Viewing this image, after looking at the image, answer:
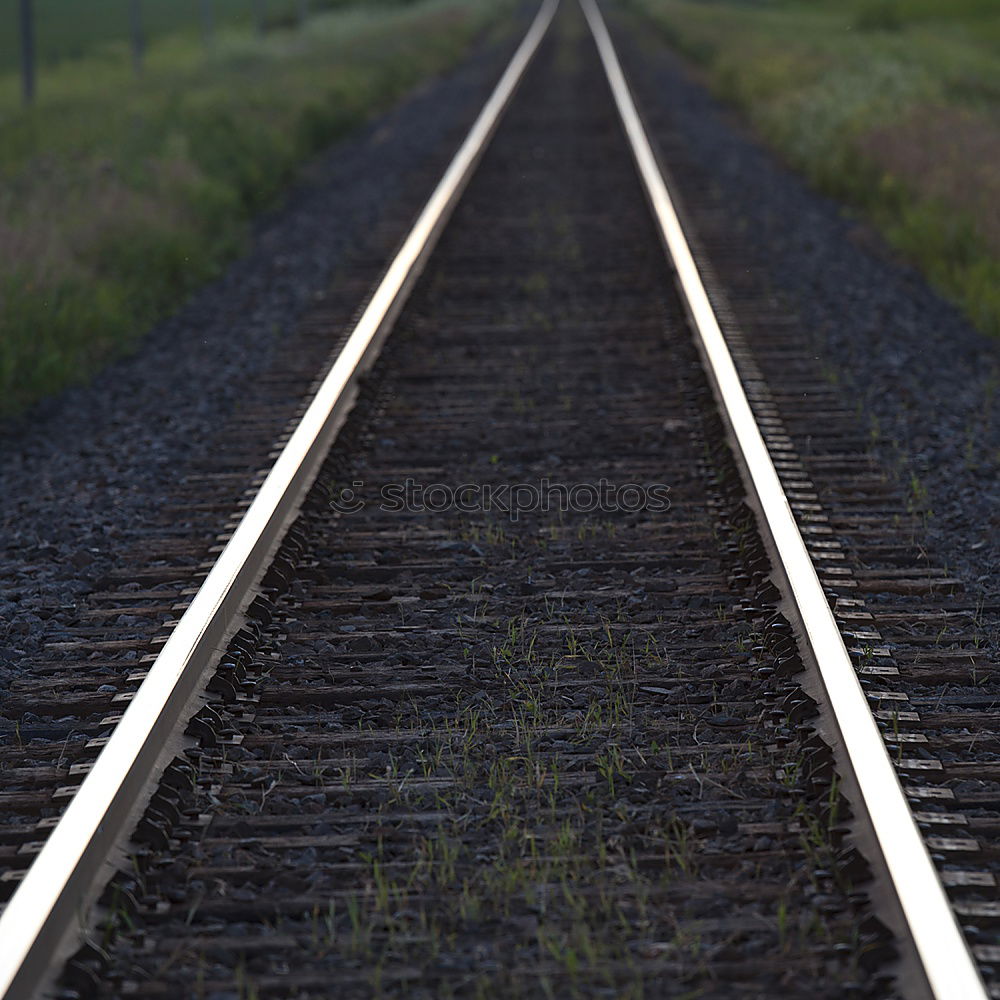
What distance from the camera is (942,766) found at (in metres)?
3.19

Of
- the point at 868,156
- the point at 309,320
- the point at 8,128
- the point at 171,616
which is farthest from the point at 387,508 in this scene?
the point at 8,128

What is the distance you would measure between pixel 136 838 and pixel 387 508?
2.20 m

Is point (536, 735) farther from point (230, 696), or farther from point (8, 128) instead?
point (8, 128)

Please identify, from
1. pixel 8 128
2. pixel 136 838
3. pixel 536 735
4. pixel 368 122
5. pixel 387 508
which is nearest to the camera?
pixel 136 838

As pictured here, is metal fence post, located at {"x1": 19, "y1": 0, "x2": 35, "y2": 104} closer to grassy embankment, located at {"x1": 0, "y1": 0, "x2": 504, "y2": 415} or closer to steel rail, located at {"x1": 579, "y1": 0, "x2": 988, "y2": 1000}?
grassy embankment, located at {"x1": 0, "y1": 0, "x2": 504, "y2": 415}

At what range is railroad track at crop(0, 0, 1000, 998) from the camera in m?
2.64

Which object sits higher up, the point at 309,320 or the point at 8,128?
the point at 309,320

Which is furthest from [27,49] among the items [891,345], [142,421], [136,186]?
[891,345]

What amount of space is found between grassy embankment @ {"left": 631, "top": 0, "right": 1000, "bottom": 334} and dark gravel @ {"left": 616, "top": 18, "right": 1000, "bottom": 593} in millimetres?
216

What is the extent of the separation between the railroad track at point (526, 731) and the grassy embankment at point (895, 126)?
10.4ft

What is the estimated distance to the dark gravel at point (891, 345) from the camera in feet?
16.5

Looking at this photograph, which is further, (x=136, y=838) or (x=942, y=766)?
(x=942, y=766)

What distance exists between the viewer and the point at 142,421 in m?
6.21

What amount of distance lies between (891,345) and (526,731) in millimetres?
4322
